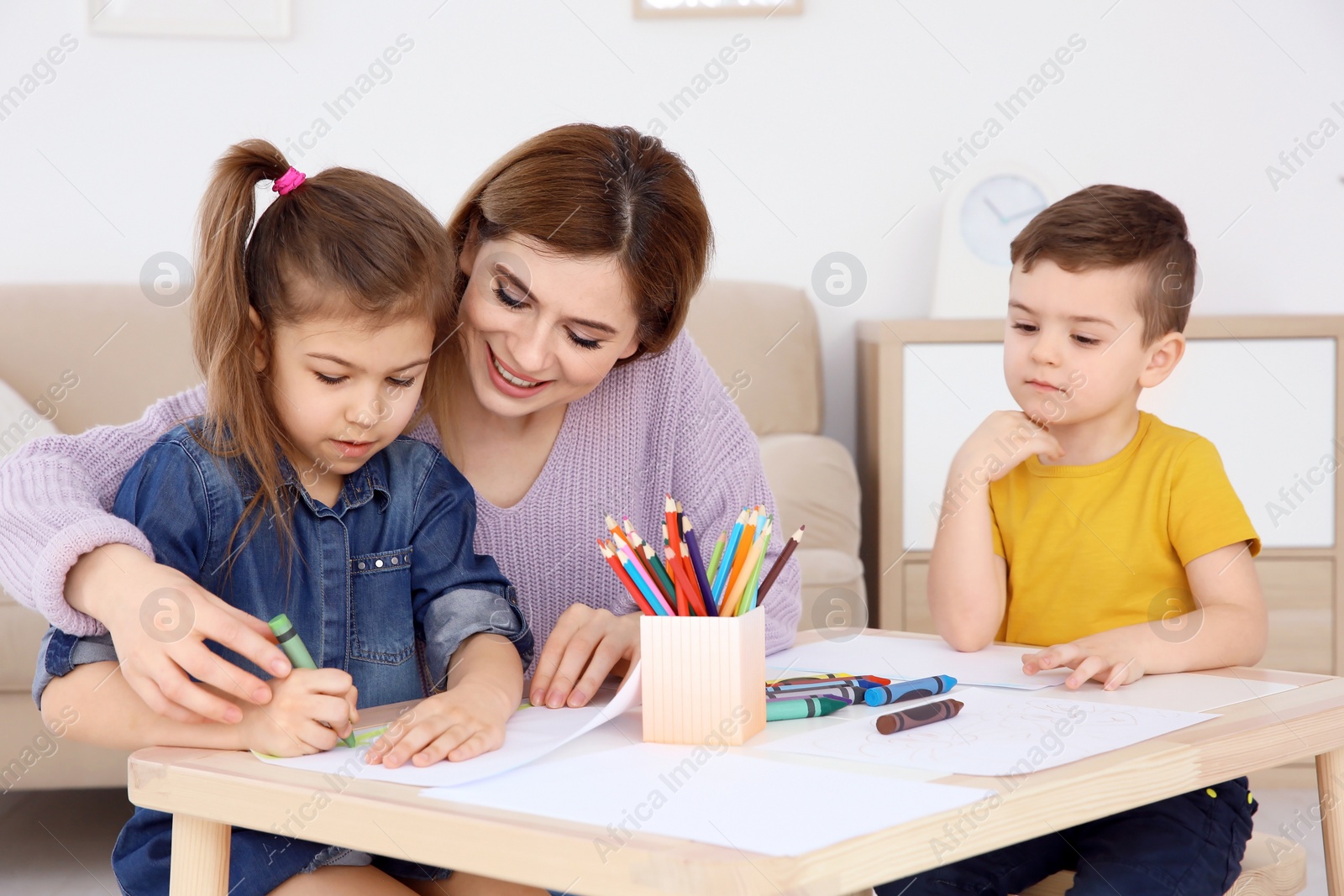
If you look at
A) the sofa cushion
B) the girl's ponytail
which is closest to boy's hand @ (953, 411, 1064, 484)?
the girl's ponytail

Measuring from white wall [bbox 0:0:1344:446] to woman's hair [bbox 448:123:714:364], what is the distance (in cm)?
144

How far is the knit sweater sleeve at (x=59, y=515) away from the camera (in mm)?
719

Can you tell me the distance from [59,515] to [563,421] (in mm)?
530

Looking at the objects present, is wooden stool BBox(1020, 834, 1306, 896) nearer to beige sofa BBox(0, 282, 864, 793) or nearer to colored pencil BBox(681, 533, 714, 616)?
colored pencil BBox(681, 533, 714, 616)

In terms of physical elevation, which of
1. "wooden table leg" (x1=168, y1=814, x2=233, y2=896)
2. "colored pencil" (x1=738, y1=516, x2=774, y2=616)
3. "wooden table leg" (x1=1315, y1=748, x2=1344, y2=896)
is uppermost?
"colored pencil" (x1=738, y1=516, x2=774, y2=616)

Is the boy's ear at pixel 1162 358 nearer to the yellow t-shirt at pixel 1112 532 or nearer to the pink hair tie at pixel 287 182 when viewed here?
the yellow t-shirt at pixel 1112 532

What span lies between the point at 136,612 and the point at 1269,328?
2186 mm

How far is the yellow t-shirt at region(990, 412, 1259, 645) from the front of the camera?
1.07 metres

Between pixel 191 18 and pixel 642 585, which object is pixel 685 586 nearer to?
pixel 642 585

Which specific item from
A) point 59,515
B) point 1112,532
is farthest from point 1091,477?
point 59,515

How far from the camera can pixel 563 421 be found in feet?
3.92

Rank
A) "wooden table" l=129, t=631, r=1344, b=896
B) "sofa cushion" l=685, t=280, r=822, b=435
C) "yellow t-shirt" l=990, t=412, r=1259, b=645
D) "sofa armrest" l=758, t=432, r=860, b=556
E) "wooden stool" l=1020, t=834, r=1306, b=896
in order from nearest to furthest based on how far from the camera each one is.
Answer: "wooden table" l=129, t=631, r=1344, b=896, "wooden stool" l=1020, t=834, r=1306, b=896, "yellow t-shirt" l=990, t=412, r=1259, b=645, "sofa armrest" l=758, t=432, r=860, b=556, "sofa cushion" l=685, t=280, r=822, b=435

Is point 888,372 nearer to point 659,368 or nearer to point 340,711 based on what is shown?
point 659,368

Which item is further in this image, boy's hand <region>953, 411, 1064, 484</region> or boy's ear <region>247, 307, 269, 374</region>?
boy's hand <region>953, 411, 1064, 484</region>
